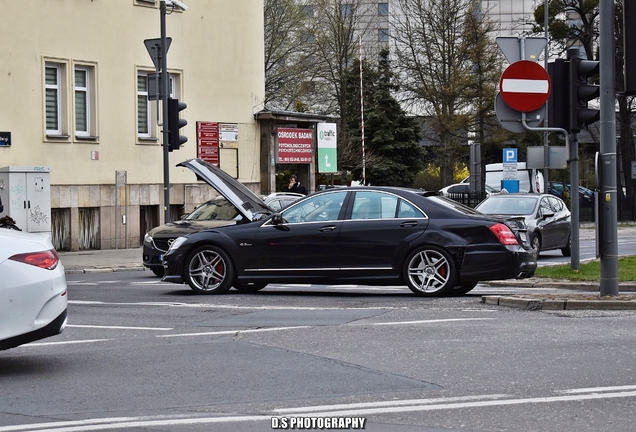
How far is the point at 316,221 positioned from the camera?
14273 mm

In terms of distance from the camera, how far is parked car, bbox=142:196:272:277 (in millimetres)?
18812

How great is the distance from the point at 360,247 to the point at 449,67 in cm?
4385

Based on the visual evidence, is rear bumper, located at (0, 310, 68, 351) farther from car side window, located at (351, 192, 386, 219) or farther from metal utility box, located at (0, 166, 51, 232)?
metal utility box, located at (0, 166, 51, 232)

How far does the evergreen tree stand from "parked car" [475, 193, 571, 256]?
34.2m

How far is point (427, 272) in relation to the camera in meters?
13.7

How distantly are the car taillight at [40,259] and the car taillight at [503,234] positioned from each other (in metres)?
6.69

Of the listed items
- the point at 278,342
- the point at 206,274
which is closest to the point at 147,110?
the point at 206,274

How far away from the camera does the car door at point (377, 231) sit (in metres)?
13.8

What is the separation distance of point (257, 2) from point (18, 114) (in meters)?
10.4

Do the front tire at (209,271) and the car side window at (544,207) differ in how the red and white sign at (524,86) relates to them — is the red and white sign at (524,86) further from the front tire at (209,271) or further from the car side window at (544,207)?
the car side window at (544,207)

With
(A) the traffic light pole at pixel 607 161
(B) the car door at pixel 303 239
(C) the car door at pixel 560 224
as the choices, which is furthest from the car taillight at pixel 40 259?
(C) the car door at pixel 560 224

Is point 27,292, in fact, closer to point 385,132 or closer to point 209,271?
point 209,271

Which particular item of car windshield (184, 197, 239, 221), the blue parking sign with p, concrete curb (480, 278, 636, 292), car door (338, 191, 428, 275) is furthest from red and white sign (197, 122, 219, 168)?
car door (338, 191, 428, 275)

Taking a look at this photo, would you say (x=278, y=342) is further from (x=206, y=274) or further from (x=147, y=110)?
(x=147, y=110)
